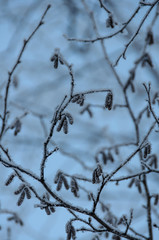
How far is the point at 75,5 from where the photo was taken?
4.43 m

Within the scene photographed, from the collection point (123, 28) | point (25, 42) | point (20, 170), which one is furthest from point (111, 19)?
point (20, 170)

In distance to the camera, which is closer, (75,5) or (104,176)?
(104,176)

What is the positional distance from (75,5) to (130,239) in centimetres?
340

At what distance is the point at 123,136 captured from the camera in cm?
529

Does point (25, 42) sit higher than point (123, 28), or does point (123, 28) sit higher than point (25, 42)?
point (123, 28)

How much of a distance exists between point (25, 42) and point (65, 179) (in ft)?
2.76

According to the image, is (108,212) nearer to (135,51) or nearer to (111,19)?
(111,19)

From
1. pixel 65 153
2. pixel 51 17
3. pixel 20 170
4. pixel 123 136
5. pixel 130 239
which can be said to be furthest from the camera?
pixel 123 136

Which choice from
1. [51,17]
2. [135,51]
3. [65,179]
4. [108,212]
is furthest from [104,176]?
[51,17]

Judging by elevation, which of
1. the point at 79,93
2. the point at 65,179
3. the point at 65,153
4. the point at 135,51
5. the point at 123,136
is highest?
the point at 135,51

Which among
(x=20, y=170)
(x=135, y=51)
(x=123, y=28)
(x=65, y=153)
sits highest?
(x=135, y=51)

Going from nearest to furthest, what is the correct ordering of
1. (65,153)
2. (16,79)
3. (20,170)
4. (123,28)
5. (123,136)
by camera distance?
(20,170) < (123,28) < (65,153) < (16,79) < (123,136)

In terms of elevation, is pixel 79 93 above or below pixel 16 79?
below

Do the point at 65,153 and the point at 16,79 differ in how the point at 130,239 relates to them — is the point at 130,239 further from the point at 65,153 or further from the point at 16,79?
the point at 16,79
